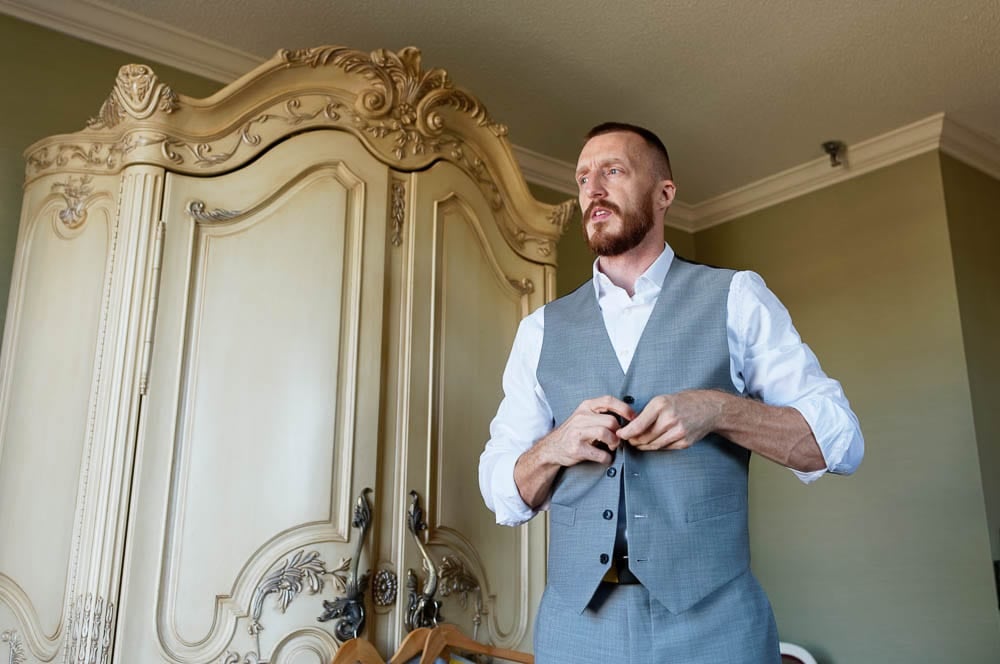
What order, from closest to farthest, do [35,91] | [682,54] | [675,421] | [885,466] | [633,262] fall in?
[675,421] → [633,262] → [35,91] → [682,54] → [885,466]

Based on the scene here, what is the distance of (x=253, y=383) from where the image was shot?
64.1 inches

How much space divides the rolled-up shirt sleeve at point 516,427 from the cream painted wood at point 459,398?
0.63 m

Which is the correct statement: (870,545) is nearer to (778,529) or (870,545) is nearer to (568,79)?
(778,529)

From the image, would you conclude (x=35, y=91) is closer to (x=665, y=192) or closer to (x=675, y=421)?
(x=665, y=192)

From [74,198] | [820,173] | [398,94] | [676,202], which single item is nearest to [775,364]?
[398,94]

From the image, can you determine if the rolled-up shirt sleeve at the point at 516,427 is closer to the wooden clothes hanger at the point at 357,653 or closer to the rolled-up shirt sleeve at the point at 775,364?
the rolled-up shirt sleeve at the point at 775,364

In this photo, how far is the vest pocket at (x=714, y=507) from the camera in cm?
96

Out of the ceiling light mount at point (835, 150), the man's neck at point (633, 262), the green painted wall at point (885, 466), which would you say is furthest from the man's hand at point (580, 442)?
the ceiling light mount at point (835, 150)

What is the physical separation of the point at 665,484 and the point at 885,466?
2.11 m

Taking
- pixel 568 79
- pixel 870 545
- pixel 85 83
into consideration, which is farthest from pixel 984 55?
pixel 85 83

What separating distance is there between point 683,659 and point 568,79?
77.8 inches

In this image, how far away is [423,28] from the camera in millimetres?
2246

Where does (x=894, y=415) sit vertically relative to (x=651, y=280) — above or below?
above

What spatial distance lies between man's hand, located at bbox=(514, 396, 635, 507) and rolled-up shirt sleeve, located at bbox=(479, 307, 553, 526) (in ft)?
0.19
